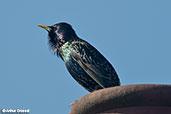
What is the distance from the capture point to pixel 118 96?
2.89 meters

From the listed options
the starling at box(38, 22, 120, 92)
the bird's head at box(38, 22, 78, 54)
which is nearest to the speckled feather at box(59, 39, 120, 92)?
the starling at box(38, 22, 120, 92)

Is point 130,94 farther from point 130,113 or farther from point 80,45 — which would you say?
point 80,45

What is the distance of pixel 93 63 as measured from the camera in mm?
5641

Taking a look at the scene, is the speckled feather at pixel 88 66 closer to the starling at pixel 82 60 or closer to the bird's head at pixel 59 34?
the starling at pixel 82 60

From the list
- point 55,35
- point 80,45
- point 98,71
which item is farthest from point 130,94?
point 55,35

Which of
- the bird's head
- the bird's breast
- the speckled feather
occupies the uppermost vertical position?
the bird's head

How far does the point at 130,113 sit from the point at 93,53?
2941mm

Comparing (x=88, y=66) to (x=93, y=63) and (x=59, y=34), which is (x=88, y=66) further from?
(x=59, y=34)

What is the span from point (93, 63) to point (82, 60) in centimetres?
19

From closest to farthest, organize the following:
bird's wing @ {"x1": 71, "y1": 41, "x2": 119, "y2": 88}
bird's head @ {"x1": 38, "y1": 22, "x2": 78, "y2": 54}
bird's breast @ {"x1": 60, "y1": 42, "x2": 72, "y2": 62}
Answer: bird's wing @ {"x1": 71, "y1": 41, "x2": 119, "y2": 88} → bird's breast @ {"x1": 60, "y1": 42, "x2": 72, "y2": 62} → bird's head @ {"x1": 38, "y1": 22, "x2": 78, "y2": 54}

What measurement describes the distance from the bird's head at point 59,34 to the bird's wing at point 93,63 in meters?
0.25

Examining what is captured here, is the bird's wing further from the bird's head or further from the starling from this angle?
the bird's head

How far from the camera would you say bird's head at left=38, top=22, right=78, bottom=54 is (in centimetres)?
615

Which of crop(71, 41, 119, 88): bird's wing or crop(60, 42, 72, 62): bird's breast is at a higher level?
crop(60, 42, 72, 62): bird's breast
